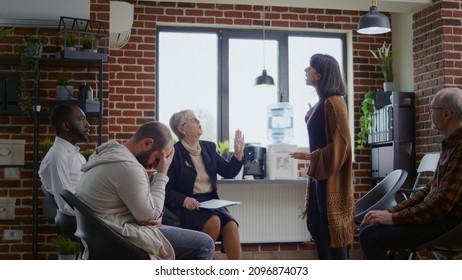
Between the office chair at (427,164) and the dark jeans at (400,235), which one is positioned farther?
the office chair at (427,164)

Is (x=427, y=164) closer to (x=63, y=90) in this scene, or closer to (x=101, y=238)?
(x=63, y=90)

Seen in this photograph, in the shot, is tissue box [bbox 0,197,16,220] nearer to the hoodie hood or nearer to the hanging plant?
the hoodie hood

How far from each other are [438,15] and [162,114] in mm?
2602

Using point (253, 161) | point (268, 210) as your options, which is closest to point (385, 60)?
point (253, 161)

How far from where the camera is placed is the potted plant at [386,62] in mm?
5871

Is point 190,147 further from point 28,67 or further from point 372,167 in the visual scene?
point 372,167

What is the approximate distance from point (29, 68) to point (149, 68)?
4.42ft

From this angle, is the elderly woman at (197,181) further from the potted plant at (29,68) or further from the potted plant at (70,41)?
the potted plant at (29,68)

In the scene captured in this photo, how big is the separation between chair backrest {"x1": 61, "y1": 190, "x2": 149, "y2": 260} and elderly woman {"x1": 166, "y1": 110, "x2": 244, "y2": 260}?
1.15 meters

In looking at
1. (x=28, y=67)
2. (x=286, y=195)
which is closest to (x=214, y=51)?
(x=286, y=195)

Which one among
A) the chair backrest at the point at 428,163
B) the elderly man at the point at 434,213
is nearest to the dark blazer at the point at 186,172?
the elderly man at the point at 434,213

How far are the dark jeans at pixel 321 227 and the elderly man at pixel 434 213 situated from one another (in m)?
0.17

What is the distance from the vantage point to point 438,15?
200 inches
